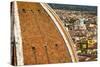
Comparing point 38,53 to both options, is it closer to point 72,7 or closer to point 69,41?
point 69,41

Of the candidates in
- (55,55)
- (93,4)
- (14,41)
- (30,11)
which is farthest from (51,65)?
(93,4)

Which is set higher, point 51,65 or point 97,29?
point 97,29

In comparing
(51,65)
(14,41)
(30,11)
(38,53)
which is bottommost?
(51,65)

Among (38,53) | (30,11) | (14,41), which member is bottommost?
(38,53)

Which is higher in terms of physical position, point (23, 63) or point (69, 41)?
point (69, 41)
